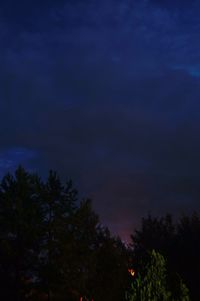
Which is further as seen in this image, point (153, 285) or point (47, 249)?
point (47, 249)

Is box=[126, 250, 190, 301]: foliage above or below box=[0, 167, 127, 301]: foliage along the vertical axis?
below

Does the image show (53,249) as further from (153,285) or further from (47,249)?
(153,285)

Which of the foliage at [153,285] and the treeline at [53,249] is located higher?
the treeline at [53,249]

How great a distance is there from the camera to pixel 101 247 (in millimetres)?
52875

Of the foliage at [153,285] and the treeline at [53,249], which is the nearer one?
the foliage at [153,285]

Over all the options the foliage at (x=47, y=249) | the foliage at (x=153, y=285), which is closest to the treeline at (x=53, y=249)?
the foliage at (x=47, y=249)

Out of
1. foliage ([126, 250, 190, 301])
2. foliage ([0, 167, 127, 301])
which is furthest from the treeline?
foliage ([126, 250, 190, 301])

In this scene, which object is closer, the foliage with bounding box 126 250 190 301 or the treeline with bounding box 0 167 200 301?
the foliage with bounding box 126 250 190 301

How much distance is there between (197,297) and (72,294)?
680 inches

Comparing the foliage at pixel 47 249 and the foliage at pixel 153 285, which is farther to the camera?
the foliage at pixel 47 249

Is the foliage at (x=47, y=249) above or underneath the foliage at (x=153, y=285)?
above

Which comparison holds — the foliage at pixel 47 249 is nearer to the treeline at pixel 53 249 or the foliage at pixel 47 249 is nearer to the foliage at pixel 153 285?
the treeline at pixel 53 249

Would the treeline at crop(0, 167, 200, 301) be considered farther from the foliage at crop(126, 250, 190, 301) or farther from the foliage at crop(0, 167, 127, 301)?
the foliage at crop(126, 250, 190, 301)

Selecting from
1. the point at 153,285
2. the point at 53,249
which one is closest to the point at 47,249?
the point at 53,249
